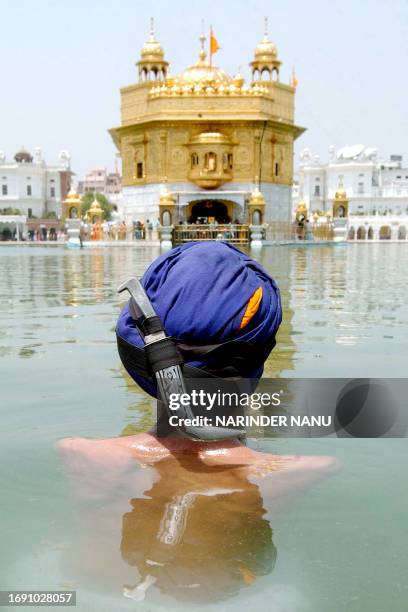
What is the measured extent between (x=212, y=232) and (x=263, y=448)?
1246 inches

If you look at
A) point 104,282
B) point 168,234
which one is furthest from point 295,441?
point 168,234

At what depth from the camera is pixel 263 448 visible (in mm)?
2924

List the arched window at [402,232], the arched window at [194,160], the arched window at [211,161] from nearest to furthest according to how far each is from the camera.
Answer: the arched window at [211,161], the arched window at [194,160], the arched window at [402,232]

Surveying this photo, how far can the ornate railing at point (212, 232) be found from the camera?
34406 millimetres

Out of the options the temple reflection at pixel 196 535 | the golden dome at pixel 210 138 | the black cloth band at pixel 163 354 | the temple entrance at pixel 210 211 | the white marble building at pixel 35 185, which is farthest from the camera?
the white marble building at pixel 35 185

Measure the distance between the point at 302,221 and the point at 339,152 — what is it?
53.5m

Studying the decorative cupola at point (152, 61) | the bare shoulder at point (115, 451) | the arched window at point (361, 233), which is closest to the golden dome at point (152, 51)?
the decorative cupola at point (152, 61)

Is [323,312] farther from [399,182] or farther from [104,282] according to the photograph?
[399,182]

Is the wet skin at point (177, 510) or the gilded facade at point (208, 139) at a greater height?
the gilded facade at point (208, 139)

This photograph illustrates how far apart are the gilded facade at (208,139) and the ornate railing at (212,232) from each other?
4302 millimetres

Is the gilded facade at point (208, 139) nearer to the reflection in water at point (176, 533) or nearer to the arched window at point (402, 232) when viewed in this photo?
the arched window at point (402, 232)

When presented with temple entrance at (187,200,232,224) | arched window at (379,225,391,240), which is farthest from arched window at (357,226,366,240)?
temple entrance at (187,200,232,224)

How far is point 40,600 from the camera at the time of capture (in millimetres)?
1715

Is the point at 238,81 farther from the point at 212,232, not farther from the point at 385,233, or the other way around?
the point at 385,233
